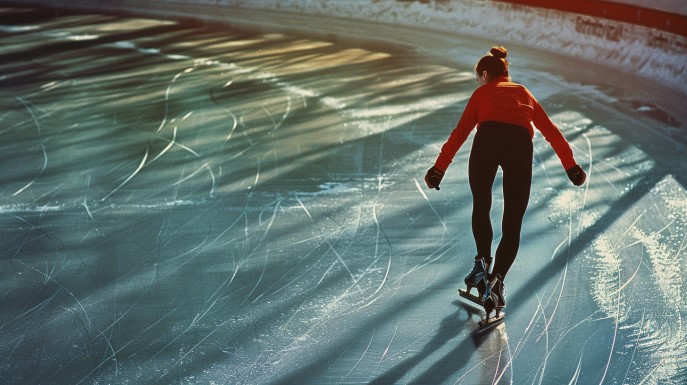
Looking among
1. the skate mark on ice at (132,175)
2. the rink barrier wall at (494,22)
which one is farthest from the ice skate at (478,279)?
the rink barrier wall at (494,22)

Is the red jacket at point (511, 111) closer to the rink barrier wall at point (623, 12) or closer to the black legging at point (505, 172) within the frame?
the black legging at point (505, 172)

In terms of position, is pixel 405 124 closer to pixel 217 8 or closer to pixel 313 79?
pixel 313 79

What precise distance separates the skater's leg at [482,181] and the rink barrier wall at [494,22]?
19.9ft

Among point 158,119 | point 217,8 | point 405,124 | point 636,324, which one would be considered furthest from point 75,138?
point 217,8

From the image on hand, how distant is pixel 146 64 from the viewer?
41.0ft

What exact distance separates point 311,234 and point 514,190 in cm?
197

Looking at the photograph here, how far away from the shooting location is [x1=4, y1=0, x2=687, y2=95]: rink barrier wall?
1152cm

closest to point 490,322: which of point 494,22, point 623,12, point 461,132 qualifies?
point 461,132

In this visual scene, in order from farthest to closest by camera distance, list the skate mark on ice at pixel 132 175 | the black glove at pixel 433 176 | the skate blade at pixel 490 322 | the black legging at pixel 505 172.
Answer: the skate mark on ice at pixel 132 175
the black glove at pixel 433 176
the skate blade at pixel 490 322
the black legging at pixel 505 172

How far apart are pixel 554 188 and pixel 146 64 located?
259 inches

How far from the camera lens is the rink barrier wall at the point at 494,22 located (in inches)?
453

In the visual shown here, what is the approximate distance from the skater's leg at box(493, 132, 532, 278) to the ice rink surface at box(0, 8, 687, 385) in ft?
1.31

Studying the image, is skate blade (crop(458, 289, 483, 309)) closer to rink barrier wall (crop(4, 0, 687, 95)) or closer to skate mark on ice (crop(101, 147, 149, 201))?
skate mark on ice (crop(101, 147, 149, 201))

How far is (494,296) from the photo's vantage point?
5.43m
